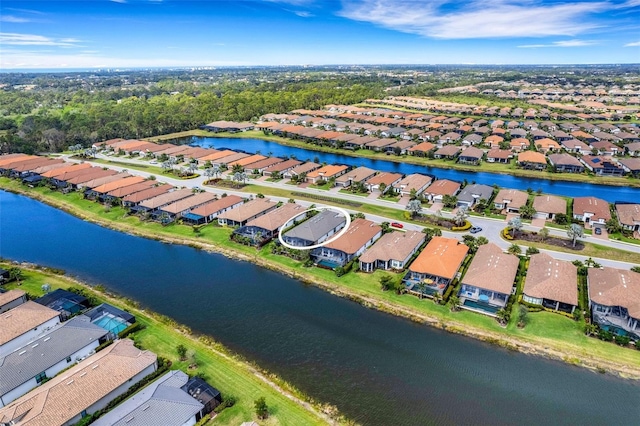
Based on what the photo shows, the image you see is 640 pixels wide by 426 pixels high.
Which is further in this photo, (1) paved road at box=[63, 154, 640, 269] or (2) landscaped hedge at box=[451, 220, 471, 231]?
(2) landscaped hedge at box=[451, 220, 471, 231]

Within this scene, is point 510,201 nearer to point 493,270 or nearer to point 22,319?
point 493,270

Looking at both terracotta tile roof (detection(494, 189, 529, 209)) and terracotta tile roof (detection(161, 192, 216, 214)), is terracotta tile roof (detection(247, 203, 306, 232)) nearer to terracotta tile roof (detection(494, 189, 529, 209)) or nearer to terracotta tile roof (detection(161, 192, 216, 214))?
terracotta tile roof (detection(161, 192, 216, 214))

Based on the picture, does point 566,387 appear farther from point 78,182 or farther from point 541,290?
point 78,182

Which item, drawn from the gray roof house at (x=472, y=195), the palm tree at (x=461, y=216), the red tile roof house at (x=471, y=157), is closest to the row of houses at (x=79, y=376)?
the palm tree at (x=461, y=216)

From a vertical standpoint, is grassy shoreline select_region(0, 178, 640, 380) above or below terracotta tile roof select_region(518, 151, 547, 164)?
below

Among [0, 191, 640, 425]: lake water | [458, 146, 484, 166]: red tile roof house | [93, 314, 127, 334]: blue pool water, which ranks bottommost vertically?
[0, 191, 640, 425]: lake water

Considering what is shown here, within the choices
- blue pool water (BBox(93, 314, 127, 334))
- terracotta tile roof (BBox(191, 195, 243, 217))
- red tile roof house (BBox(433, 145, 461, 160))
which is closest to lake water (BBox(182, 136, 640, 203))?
red tile roof house (BBox(433, 145, 461, 160))

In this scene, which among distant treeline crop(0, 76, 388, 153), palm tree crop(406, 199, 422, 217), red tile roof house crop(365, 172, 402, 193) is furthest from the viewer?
distant treeline crop(0, 76, 388, 153)

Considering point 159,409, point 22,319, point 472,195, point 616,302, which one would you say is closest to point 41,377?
point 22,319
